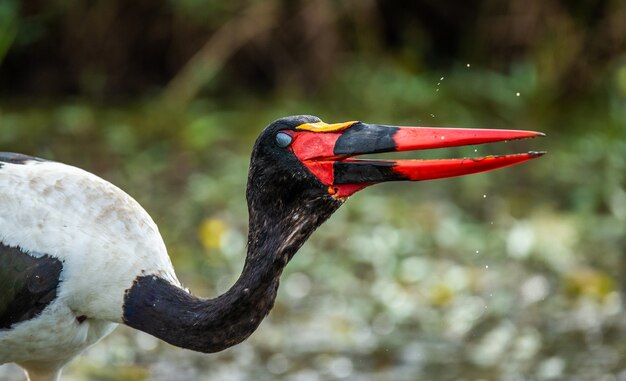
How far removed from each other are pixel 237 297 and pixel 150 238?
1.66 feet

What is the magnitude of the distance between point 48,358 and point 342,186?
4.28ft

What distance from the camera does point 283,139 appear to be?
13.5 feet

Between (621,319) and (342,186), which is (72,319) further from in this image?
(621,319)

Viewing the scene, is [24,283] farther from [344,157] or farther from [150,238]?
[344,157]

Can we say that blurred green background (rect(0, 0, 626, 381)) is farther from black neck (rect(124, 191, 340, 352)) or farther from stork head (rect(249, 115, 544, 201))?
stork head (rect(249, 115, 544, 201))

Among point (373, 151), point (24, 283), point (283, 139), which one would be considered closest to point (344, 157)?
point (373, 151)

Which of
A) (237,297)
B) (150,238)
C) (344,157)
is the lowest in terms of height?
(237,297)

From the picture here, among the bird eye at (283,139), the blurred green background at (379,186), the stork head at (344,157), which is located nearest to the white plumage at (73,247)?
the stork head at (344,157)

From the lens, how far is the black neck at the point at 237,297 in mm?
4102

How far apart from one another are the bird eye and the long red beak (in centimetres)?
2

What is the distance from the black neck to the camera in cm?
410

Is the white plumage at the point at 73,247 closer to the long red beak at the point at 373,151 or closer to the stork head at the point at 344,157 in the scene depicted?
the stork head at the point at 344,157

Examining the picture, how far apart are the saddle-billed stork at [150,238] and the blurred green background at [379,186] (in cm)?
140

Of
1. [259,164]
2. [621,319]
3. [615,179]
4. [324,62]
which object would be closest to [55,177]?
[259,164]
